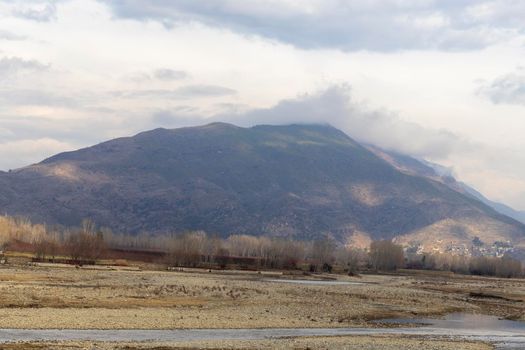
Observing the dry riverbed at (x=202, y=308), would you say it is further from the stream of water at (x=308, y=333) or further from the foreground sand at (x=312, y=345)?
the stream of water at (x=308, y=333)

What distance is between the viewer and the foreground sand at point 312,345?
37219 millimetres

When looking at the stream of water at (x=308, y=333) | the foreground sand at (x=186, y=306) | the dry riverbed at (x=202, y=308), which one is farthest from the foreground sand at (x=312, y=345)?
the foreground sand at (x=186, y=306)

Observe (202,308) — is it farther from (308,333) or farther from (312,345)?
(312,345)

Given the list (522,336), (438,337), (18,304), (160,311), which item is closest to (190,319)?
(160,311)

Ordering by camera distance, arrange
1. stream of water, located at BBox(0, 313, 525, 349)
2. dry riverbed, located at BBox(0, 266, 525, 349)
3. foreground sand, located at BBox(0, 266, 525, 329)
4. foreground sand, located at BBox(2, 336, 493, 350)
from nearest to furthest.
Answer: foreground sand, located at BBox(2, 336, 493, 350) < stream of water, located at BBox(0, 313, 525, 349) < dry riverbed, located at BBox(0, 266, 525, 349) < foreground sand, located at BBox(0, 266, 525, 329)

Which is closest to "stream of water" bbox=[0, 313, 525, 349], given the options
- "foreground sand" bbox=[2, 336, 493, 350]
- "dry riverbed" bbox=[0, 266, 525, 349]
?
"dry riverbed" bbox=[0, 266, 525, 349]

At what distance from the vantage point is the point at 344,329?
175ft

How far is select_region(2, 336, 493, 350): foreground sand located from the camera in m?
37.2

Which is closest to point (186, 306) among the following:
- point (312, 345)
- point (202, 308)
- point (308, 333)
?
point (202, 308)

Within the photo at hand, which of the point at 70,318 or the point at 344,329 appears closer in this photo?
the point at 70,318

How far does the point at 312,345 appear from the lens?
4206cm

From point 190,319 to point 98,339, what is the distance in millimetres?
13022

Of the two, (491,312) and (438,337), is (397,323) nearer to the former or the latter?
(438,337)

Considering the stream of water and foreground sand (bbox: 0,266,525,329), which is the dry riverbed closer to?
foreground sand (bbox: 0,266,525,329)
